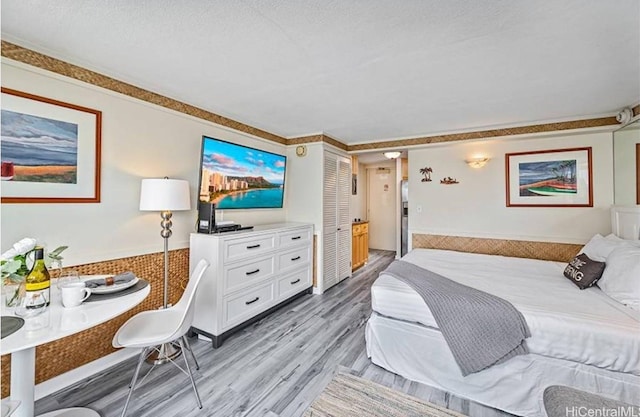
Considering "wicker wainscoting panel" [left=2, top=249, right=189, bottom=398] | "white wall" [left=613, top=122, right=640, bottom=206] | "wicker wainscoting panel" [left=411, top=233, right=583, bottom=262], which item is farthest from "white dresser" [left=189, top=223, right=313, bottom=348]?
"white wall" [left=613, top=122, right=640, bottom=206]

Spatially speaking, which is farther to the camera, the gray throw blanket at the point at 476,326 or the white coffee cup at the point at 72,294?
the gray throw blanket at the point at 476,326

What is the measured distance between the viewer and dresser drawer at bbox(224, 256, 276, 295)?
8.54ft

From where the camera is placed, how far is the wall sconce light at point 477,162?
3730 mm

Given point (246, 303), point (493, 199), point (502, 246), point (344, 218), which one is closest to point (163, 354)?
point (246, 303)

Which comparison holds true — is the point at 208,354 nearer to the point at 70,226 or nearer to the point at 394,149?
the point at 70,226

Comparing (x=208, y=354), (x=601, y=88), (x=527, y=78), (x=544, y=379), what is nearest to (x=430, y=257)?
(x=544, y=379)

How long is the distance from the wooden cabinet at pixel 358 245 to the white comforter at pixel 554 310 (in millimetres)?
2407

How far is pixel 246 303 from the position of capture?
2795 millimetres

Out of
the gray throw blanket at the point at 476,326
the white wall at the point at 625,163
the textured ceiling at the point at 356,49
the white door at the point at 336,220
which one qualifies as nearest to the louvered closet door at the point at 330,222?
the white door at the point at 336,220

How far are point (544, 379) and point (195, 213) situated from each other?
325 centimetres

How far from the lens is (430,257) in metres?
3.24

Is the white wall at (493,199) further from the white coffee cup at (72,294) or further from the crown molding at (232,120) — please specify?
the white coffee cup at (72,294)

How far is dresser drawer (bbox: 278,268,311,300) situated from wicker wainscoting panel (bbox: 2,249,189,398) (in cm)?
111

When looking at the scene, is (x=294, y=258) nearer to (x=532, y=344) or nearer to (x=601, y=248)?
(x=532, y=344)
